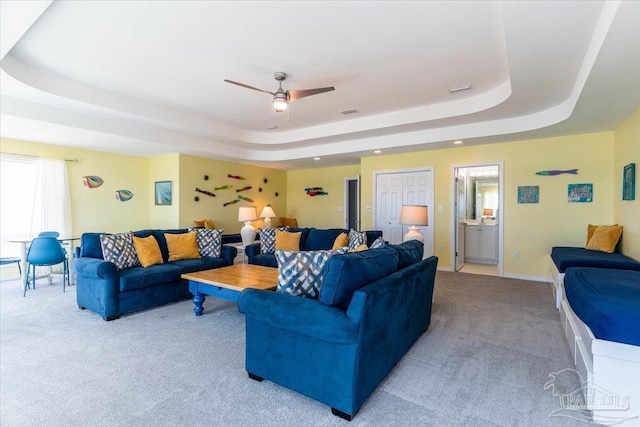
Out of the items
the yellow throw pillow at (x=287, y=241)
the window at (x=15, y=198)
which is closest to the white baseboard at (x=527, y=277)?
the yellow throw pillow at (x=287, y=241)

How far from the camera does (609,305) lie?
6.17ft

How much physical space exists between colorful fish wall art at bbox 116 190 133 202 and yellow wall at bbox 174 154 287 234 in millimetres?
1198

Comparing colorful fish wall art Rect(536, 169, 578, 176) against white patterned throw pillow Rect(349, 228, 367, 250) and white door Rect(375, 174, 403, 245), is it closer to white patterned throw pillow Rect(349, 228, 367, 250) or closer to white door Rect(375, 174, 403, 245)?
white door Rect(375, 174, 403, 245)

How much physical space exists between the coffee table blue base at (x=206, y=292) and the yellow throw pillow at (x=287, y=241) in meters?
1.88

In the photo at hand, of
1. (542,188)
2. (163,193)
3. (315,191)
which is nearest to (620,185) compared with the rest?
(542,188)

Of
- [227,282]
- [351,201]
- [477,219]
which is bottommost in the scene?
[227,282]

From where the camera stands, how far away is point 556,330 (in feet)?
10.3

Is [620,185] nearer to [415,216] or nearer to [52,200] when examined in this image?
[415,216]

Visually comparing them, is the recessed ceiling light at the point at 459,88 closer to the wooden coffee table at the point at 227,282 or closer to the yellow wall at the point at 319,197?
the wooden coffee table at the point at 227,282

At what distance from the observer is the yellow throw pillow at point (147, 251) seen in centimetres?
402

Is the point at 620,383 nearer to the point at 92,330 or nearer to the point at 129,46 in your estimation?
the point at 92,330

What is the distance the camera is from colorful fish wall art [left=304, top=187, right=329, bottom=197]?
8.69 metres

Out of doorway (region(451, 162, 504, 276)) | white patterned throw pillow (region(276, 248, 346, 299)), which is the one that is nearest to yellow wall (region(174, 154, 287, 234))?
doorway (region(451, 162, 504, 276))

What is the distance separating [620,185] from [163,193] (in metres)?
7.90
